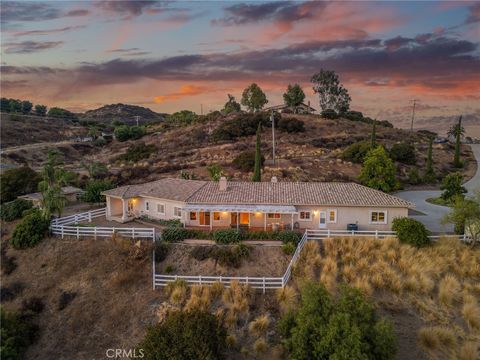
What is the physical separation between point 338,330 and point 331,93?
90.8 metres

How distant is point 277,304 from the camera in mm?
19203

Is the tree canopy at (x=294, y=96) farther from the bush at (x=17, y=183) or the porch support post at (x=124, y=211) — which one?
the porch support post at (x=124, y=211)

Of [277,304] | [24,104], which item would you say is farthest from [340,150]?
[24,104]

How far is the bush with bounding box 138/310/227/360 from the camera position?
1397 cm

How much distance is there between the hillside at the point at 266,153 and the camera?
48.6 meters

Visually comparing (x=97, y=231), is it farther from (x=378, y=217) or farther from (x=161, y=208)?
(x=378, y=217)

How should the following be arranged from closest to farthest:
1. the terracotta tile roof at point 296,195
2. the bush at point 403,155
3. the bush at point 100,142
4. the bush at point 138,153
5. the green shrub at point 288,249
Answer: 1. the green shrub at point 288,249
2. the terracotta tile roof at point 296,195
3. the bush at point 403,155
4. the bush at point 138,153
5. the bush at point 100,142

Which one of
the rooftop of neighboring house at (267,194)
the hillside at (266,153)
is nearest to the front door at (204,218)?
the rooftop of neighboring house at (267,194)

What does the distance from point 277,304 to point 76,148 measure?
79.6 m

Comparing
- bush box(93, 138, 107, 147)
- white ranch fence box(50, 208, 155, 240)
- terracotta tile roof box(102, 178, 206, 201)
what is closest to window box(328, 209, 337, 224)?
terracotta tile roof box(102, 178, 206, 201)

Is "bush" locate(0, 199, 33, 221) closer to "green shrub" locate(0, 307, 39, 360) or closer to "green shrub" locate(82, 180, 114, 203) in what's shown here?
"green shrub" locate(82, 180, 114, 203)

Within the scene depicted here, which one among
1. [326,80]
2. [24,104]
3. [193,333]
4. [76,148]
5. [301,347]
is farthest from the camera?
[24,104]

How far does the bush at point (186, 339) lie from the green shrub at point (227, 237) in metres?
8.85

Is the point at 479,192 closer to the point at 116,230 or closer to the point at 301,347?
the point at 301,347
